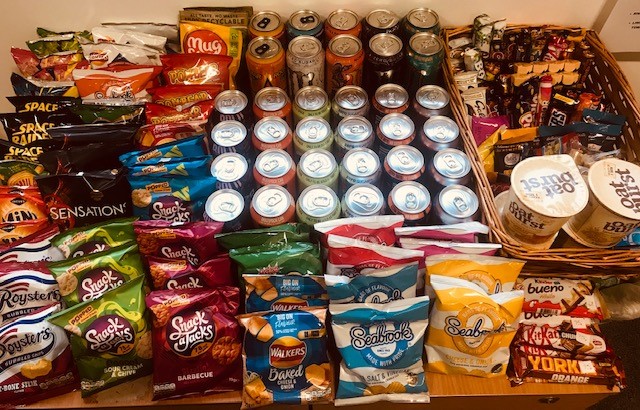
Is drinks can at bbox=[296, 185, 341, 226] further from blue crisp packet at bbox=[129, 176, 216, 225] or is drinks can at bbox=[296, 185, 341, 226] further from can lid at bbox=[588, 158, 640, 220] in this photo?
can lid at bbox=[588, 158, 640, 220]

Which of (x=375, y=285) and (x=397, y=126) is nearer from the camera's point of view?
(x=375, y=285)

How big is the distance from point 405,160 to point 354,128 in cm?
15

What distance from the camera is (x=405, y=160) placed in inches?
45.1

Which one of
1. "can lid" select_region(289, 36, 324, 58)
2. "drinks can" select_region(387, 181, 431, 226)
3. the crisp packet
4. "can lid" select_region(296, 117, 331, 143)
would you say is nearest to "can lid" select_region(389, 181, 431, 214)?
"drinks can" select_region(387, 181, 431, 226)

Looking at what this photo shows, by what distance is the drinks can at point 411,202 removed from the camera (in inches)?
42.6

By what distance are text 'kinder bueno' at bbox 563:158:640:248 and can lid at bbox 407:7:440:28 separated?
0.58 metres

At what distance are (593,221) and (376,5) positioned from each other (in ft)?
2.62

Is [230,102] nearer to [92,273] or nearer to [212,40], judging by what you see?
[212,40]

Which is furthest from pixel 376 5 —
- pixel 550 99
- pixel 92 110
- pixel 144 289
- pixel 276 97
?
pixel 144 289

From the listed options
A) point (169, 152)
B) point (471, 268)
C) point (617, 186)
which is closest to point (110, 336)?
point (169, 152)

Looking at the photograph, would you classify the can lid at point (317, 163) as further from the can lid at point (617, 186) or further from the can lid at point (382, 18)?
the can lid at point (617, 186)

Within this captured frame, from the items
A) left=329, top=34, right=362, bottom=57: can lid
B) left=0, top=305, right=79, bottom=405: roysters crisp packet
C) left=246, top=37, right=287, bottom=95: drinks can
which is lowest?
left=0, top=305, right=79, bottom=405: roysters crisp packet

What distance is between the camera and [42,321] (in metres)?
1.01

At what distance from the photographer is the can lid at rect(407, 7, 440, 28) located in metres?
1.32
